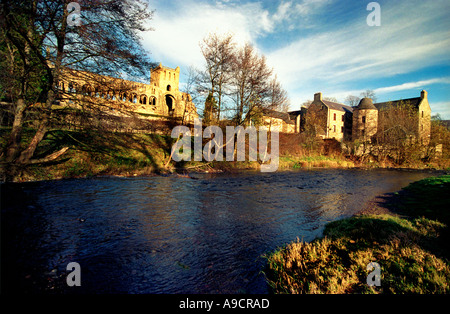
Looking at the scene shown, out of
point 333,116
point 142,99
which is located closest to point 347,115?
point 333,116

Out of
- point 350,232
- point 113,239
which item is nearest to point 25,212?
point 113,239

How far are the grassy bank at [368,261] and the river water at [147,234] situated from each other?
0.66 metres

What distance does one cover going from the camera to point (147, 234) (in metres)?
6.14

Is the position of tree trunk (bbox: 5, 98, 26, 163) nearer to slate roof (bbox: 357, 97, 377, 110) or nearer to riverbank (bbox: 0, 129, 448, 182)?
riverbank (bbox: 0, 129, 448, 182)

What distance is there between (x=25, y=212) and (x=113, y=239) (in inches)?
157

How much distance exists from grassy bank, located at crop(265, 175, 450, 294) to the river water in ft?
2.16

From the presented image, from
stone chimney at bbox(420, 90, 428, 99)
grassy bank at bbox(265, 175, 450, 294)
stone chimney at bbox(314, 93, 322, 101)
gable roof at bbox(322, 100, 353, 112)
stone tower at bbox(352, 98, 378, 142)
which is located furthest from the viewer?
stone chimney at bbox(314, 93, 322, 101)

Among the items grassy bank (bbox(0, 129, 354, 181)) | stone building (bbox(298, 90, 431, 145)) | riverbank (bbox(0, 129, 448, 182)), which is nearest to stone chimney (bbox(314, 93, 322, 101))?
stone building (bbox(298, 90, 431, 145))

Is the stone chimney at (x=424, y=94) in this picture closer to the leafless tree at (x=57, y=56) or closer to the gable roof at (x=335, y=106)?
the gable roof at (x=335, y=106)

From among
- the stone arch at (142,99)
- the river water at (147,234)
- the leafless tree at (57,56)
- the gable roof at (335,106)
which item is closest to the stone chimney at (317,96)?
the gable roof at (335,106)

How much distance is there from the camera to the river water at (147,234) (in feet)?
13.2

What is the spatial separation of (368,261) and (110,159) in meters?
16.2

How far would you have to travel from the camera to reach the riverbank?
12.8m
